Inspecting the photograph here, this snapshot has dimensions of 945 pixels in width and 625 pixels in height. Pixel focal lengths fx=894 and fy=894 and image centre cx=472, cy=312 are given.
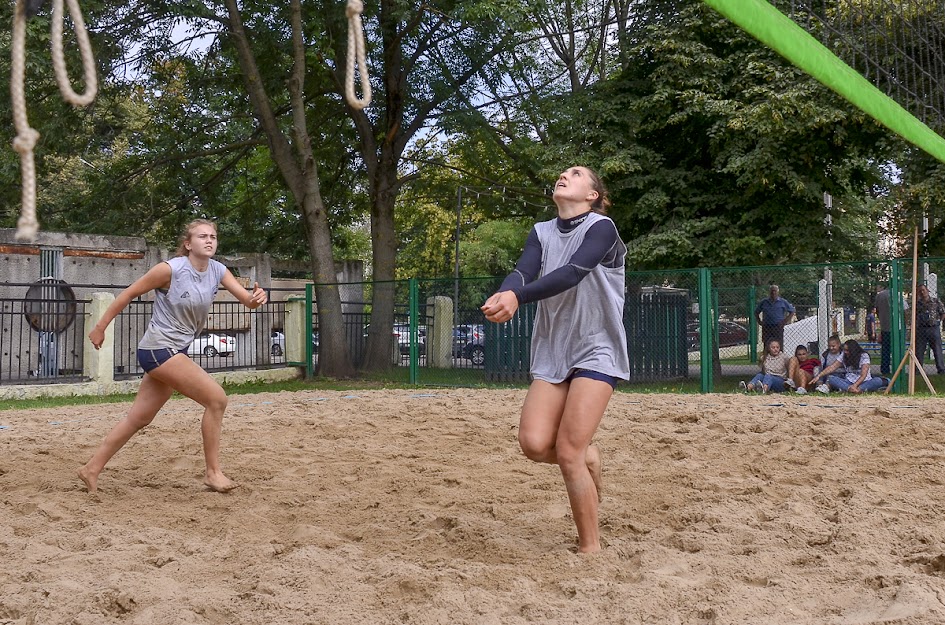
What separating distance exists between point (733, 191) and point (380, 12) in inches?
315

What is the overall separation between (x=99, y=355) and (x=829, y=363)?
11.1 meters

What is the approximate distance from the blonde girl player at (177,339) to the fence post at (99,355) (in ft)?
29.3

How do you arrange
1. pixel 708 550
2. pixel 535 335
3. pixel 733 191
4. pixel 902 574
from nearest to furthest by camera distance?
pixel 902 574 → pixel 708 550 → pixel 535 335 → pixel 733 191

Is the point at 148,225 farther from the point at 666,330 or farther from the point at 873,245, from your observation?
the point at 873,245

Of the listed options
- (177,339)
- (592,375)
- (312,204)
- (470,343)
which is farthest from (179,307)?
(312,204)

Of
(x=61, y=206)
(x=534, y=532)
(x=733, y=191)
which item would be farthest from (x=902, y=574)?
(x=61, y=206)

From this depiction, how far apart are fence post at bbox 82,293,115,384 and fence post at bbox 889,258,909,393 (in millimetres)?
11733

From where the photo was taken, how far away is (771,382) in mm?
13039

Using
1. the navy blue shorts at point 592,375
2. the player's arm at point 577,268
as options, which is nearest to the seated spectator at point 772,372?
the navy blue shorts at point 592,375

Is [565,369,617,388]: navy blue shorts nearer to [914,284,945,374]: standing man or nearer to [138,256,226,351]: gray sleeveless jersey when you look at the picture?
[138,256,226,351]: gray sleeveless jersey

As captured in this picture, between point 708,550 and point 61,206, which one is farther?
point 61,206

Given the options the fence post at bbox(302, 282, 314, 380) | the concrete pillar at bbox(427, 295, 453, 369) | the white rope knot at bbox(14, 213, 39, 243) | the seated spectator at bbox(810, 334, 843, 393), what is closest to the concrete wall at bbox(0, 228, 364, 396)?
the fence post at bbox(302, 282, 314, 380)

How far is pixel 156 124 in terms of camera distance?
66.9 feet

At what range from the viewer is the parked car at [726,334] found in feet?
46.8
